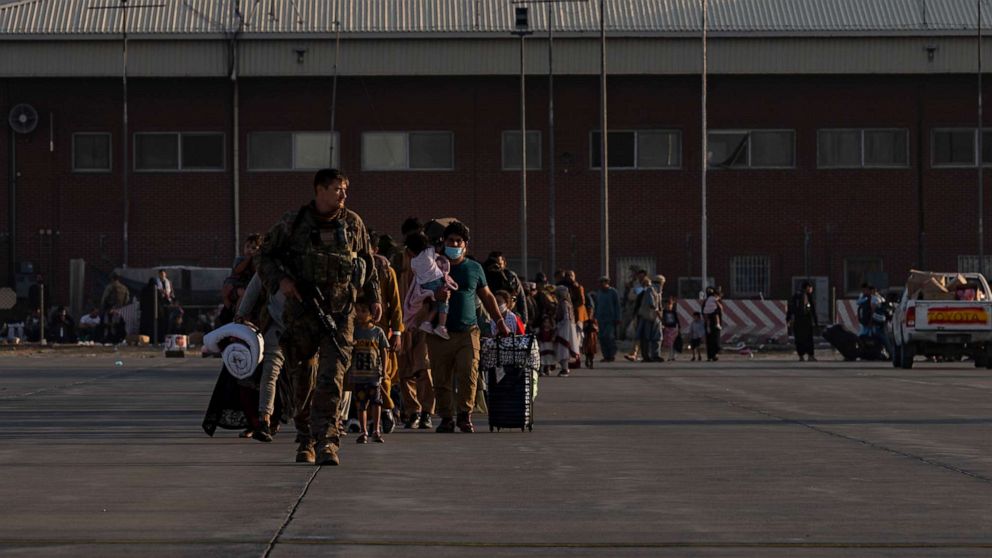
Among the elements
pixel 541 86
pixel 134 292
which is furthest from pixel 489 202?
pixel 134 292

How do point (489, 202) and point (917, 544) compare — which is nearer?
point (917, 544)

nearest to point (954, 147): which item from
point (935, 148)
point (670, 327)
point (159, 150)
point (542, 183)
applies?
point (935, 148)

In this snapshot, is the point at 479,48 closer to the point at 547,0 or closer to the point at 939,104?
the point at 547,0

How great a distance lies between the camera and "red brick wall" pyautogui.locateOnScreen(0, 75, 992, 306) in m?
58.6

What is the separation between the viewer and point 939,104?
5900 centimetres

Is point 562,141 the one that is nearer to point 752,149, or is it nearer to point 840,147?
point 752,149

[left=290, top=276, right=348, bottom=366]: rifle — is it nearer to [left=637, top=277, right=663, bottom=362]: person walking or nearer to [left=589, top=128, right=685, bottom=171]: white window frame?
[left=637, top=277, right=663, bottom=362]: person walking

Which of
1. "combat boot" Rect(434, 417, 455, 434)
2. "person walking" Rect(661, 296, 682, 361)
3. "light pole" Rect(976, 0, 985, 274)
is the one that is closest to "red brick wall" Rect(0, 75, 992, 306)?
"light pole" Rect(976, 0, 985, 274)

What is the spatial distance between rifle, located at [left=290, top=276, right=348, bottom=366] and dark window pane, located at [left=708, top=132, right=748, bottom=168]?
46.9m

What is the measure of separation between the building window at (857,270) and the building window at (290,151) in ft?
49.9

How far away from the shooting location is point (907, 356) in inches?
1366

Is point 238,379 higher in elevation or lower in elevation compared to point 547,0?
lower

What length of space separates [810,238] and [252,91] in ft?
55.0

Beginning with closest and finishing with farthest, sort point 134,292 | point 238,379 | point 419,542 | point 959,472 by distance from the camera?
1. point 419,542
2. point 959,472
3. point 238,379
4. point 134,292
